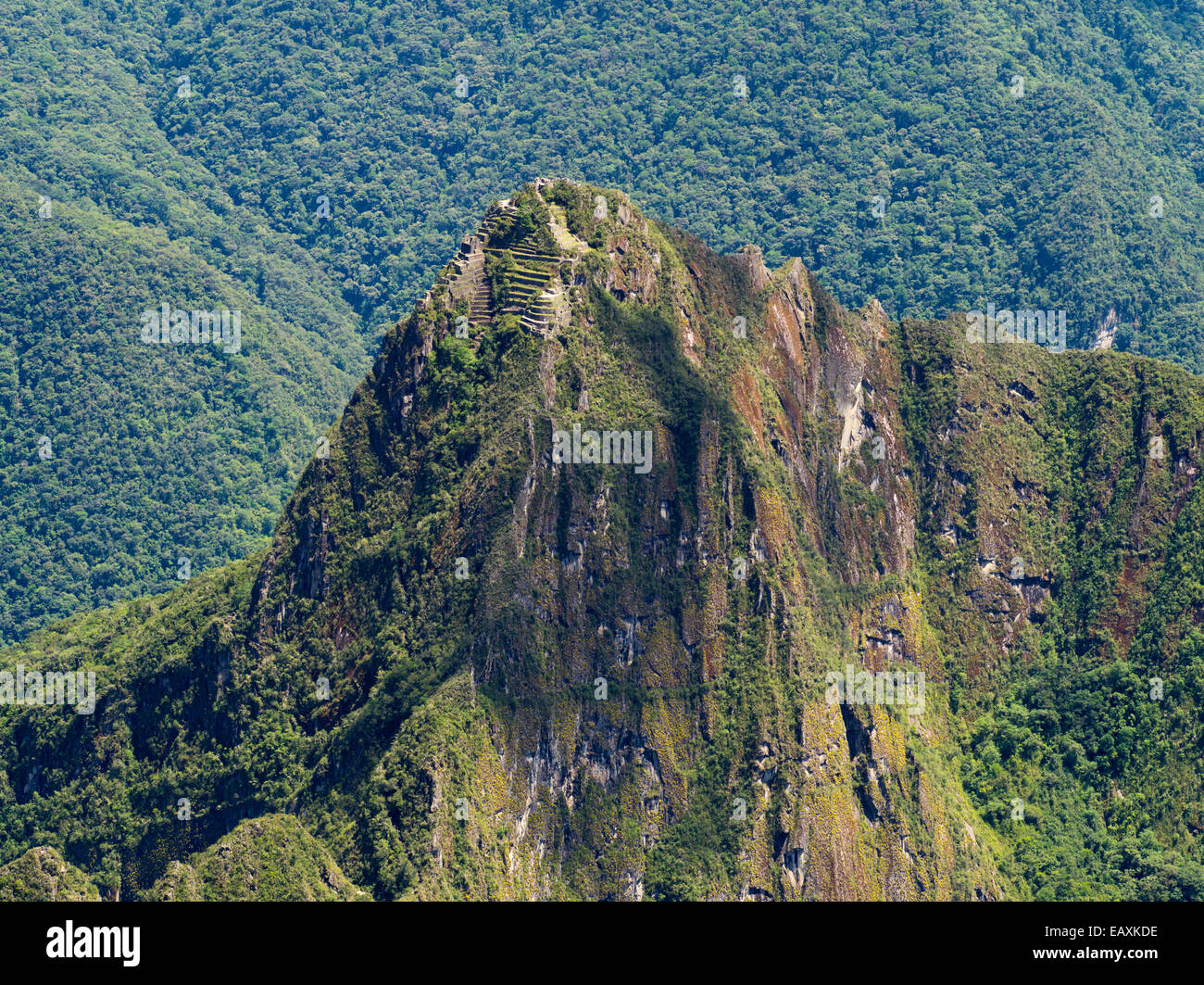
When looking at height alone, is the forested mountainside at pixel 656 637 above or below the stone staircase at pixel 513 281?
below

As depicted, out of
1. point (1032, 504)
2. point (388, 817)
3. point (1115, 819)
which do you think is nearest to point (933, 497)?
point (1032, 504)

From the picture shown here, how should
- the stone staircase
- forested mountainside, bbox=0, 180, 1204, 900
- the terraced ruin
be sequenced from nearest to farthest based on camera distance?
forested mountainside, bbox=0, 180, 1204, 900, the stone staircase, the terraced ruin

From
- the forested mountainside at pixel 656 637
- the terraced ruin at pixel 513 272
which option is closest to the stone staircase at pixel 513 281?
the terraced ruin at pixel 513 272

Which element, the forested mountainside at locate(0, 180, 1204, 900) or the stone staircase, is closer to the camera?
the forested mountainside at locate(0, 180, 1204, 900)

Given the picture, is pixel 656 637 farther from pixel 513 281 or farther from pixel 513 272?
pixel 513 272

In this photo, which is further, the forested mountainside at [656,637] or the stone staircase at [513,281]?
the stone staircase at [513,281]

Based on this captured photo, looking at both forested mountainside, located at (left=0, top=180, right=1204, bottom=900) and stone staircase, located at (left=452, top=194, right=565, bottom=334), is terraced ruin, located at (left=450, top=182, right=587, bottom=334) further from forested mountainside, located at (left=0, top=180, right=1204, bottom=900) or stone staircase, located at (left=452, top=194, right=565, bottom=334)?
forested mountainside, located at (left=0, top=180, right=1204, bottom=900)

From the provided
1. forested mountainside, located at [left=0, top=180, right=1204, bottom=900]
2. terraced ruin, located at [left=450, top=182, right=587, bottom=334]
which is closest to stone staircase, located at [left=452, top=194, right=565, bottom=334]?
terraced ruin, located at [left=450, top=182, right=587, bottom=334]

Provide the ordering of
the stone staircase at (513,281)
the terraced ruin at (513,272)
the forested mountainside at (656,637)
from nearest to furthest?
1. the forested mountainside at (656,637)
2. the stone staircase at (513,281)
3. the terraced ruin at (513,272)

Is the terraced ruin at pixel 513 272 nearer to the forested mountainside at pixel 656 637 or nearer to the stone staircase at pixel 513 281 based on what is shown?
the stone staircase at pixel 513 281

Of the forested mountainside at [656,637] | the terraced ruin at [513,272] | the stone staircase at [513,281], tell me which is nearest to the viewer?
the forested mountainside at [656,637]
